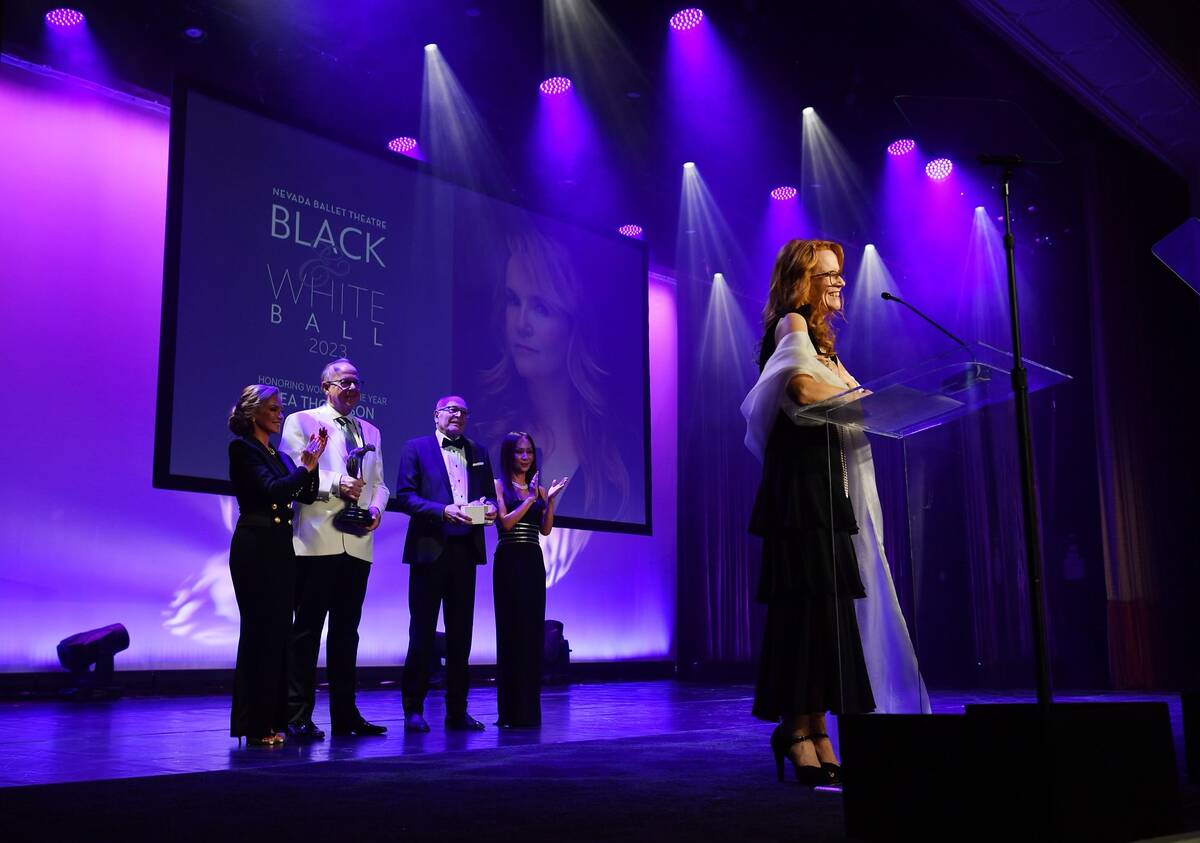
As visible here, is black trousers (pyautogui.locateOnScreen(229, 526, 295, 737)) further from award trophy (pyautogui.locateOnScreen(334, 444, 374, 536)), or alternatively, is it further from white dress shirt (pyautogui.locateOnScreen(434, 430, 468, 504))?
→ white dress shirt (pyautogui.locateOnScreen(434, 430, 468, 504))

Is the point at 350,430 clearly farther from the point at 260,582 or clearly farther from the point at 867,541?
the point at 867,541

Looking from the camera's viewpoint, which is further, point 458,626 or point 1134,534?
point 1134,534

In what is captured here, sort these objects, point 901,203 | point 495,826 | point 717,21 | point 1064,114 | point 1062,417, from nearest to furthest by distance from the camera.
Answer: point 495,826, point 717,21, point 1064,114, point 1062,417, point 901,203

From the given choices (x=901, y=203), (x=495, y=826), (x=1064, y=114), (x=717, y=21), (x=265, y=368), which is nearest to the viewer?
(x=495, y=826)

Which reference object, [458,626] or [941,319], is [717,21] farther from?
[458,626]

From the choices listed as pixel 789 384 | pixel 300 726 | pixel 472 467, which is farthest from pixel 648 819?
pixel 472 467

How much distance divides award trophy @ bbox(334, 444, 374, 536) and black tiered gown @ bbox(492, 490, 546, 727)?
2.03ft

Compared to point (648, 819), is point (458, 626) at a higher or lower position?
higher

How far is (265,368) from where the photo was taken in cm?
655

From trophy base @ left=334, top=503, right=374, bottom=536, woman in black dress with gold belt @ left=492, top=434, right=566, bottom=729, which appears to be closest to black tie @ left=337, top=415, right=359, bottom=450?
trophy base @ left=334, top=503, right=374, bottom=536

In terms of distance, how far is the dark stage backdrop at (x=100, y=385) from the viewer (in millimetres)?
6758

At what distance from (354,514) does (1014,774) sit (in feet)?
10.6

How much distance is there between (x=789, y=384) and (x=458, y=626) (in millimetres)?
2566

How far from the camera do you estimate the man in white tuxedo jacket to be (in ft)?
13.9
